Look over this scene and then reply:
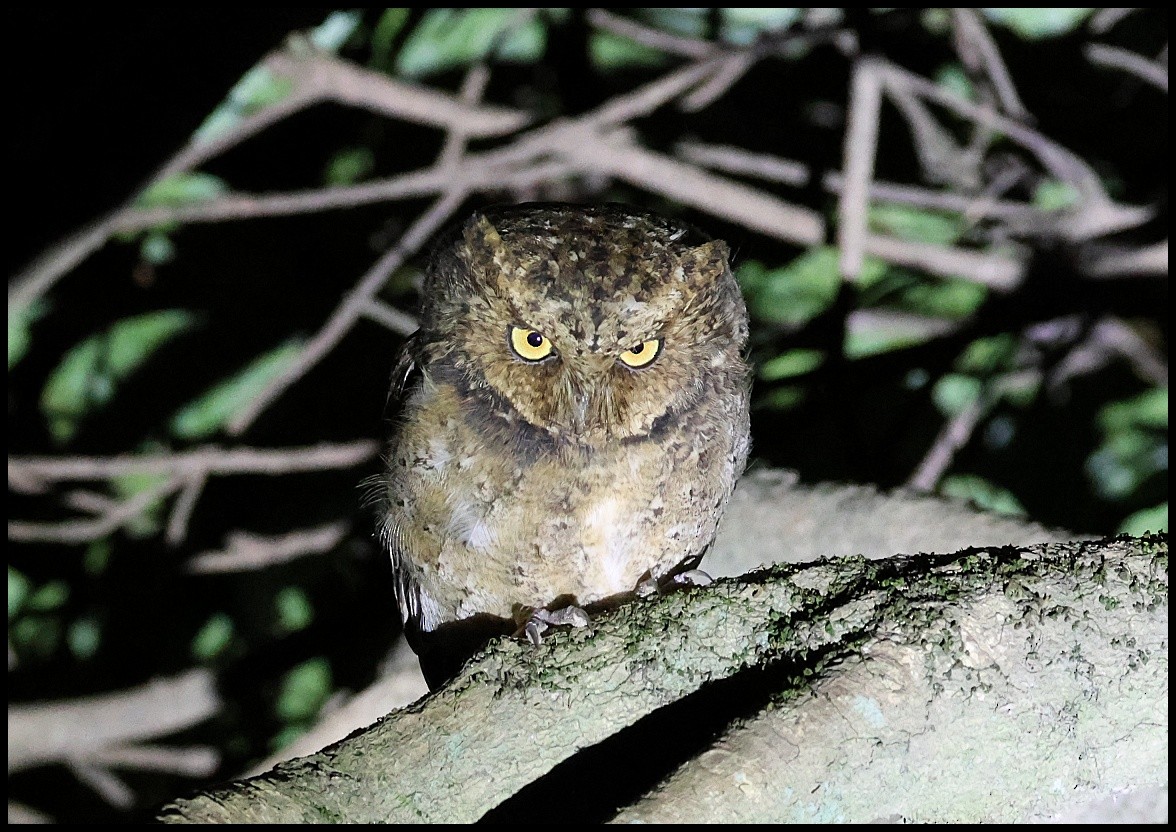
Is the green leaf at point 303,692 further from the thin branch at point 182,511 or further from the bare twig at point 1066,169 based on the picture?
the bare twig at point 1066,169

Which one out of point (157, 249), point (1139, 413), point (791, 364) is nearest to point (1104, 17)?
point (1139, 413)

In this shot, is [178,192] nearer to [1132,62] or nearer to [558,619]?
[558,619]

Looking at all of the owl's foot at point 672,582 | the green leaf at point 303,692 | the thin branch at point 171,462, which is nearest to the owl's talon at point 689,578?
the owl's foot at point 672,582

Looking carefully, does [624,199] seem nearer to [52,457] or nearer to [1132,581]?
[52,457]

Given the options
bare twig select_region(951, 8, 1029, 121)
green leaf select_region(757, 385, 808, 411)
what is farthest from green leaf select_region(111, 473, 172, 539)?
bare twig select_region(951, 8, 1029, 121)

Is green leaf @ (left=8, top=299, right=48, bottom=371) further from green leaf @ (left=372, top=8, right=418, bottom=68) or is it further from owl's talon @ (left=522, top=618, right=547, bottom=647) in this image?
owl's talon @ (left=522, top=618, right=547, bottom=647)

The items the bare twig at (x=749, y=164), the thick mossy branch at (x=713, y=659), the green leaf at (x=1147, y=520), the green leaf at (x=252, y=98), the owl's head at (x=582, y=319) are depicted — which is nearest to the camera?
the thick mossy branch at (x=713, y=659)
